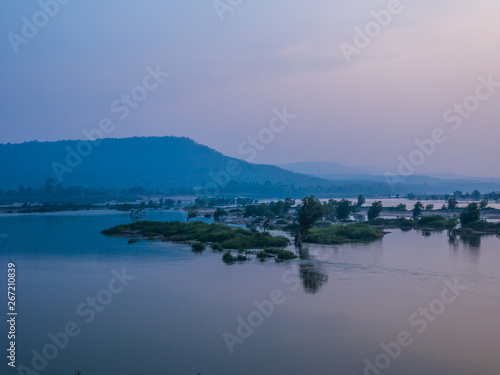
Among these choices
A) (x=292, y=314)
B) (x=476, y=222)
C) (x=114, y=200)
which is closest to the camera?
(x=292, y=314)

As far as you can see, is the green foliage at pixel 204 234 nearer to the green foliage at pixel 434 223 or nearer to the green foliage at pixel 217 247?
the green foliage at pixel 217 247

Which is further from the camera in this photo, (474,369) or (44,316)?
(44,316)

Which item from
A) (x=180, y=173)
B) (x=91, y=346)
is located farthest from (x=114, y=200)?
(x=91, y=346)

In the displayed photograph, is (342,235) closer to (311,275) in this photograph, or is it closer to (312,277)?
(311,275)

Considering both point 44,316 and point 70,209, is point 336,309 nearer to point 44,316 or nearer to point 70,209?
point 44,316

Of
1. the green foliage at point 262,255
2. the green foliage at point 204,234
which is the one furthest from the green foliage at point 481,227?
the green foliage at point 262,255

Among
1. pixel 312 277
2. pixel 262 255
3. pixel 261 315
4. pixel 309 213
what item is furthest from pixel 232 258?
pixel 261 315

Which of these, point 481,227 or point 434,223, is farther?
point 434,223
